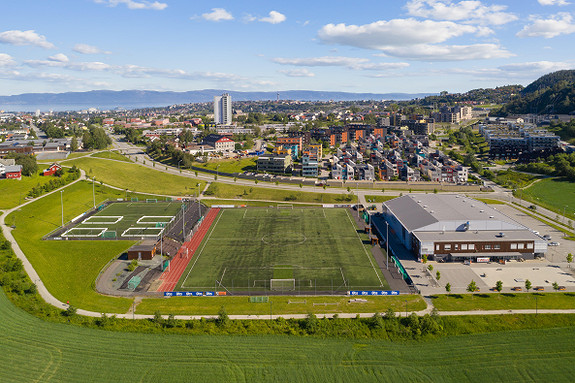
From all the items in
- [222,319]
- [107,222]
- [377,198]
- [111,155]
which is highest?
[111,155]

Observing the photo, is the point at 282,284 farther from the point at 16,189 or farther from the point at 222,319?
the point at 16,189

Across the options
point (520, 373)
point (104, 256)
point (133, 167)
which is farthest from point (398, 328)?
point (133, 167)

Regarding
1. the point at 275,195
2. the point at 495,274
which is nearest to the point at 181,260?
the point at 275,195

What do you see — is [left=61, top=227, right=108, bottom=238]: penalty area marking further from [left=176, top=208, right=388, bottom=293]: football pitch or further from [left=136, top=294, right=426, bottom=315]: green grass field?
[left=136, top=294, right=426, bottom=315]: green grass field

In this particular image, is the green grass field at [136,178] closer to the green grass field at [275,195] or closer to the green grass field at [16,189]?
the green grass field at [275,195]

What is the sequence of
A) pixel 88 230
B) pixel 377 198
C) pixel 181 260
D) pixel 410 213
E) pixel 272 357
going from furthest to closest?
pixel 377 198, pixel 88 230, pixel 410 213, pixel 181 260, pixel 272 357

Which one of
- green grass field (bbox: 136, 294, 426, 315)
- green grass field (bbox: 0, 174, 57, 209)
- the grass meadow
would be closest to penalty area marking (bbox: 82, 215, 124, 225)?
the grass meadow
